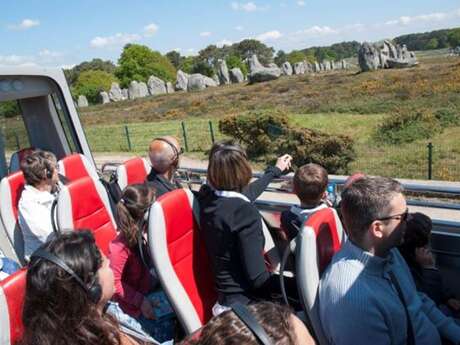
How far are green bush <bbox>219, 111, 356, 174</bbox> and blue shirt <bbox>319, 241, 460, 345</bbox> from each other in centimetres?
750

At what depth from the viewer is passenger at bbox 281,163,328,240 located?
2.67 meters

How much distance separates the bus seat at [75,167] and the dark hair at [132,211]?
167cm

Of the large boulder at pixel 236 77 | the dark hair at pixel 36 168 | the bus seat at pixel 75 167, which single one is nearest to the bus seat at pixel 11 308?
the dark hair at pixel 36 168

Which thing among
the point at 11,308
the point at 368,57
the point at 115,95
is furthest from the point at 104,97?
the point at 11,308

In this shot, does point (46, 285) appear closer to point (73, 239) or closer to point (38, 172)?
point (73, 239)

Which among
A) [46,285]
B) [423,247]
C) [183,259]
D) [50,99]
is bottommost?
[423,247]

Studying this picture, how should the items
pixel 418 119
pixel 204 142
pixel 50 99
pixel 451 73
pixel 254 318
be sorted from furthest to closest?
pixel 451 73 < pixel 204 142 < pixel 418 119 < pixel 50 99 < pixel 254 318

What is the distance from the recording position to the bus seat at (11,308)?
169 centimetres

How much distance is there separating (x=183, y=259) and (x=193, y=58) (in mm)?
83442

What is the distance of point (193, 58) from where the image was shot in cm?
8269

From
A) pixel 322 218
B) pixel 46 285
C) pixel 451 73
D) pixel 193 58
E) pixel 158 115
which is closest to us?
pixel 46 285

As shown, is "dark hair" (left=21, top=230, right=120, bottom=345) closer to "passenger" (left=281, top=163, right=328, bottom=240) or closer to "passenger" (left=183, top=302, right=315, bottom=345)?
"passenger" (left=183, top=302, right=315, bottom=345)

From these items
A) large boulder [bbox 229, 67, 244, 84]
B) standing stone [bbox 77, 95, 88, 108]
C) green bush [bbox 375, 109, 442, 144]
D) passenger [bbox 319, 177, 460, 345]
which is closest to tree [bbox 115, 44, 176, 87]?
standing stone [bbox 77, 95, 88, 108]

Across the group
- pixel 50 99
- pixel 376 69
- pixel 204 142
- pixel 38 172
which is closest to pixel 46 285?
pixel 38 172
